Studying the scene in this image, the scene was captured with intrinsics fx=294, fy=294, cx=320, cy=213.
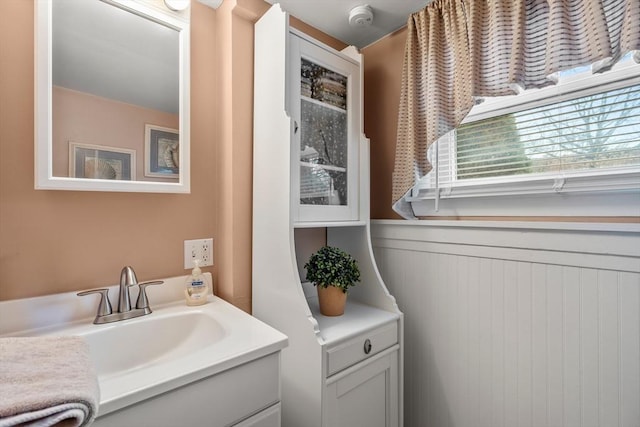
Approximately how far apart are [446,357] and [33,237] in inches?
63.6

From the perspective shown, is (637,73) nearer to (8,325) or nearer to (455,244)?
(455,244)

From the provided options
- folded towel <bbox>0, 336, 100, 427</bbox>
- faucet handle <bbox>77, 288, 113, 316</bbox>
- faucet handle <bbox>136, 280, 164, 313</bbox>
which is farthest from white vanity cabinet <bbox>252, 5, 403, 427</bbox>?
folded towel <bbox>0, 336, 100, 427</bbox>

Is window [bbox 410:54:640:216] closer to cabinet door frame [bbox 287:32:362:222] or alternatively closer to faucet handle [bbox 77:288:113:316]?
cabinet door frame [bbox 287:32:362:222]

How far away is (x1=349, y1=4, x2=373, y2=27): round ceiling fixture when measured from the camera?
1.39 metres

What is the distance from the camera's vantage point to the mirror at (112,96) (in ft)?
3.03

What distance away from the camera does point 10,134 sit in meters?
0.90

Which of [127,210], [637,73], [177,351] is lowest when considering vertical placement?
[177,351]

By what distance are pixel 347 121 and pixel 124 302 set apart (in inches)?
45.8

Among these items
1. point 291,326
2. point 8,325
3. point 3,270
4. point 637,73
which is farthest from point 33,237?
point 637,73

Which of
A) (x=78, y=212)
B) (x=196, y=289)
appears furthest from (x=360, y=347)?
(x=78, y=212)

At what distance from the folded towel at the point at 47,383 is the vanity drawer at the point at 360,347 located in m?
0.68

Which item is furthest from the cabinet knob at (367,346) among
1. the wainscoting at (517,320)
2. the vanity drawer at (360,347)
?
the wainscoting at (517,320)

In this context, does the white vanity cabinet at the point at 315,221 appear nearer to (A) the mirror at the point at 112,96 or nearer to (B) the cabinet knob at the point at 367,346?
(B) the cabinet knob at the point at 367,346

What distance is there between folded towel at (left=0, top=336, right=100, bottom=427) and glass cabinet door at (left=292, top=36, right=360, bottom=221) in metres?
0.79
